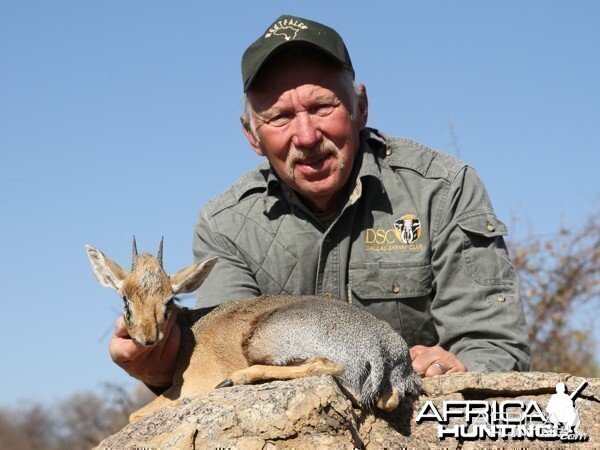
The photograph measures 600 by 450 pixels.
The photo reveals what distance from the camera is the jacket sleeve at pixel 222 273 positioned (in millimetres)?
9031

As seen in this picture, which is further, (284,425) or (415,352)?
(415,352)

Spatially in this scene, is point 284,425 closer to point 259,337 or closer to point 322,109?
point 259,337

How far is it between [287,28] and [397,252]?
232 centimetres

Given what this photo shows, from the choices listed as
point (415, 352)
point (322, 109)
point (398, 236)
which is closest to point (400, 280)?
point (398, 236)

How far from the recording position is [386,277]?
884 cm

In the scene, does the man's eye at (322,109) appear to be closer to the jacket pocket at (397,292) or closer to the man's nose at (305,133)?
the man's nose at (305,133)

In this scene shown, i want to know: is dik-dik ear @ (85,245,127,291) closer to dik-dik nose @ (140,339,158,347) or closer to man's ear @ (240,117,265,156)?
dik-dik nose @ (140,339,158,347)

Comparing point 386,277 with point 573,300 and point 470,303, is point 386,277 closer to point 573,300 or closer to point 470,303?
point 470,303

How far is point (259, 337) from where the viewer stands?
719 centimetres

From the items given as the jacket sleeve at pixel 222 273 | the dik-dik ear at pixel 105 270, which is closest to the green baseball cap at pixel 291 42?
the jacket sleeve at pixel 222 273

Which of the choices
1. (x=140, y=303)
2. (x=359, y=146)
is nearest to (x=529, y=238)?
(x=359, y=146)

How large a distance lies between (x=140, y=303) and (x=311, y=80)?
2.72 meters

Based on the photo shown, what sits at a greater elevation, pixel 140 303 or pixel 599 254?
pixel 140 303

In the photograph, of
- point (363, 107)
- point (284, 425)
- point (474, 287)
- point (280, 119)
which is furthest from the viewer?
point (363, 107)
